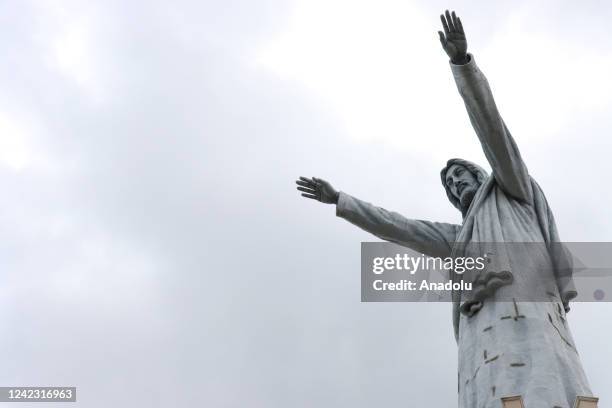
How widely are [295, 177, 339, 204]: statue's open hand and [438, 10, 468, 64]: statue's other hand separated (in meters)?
2.89

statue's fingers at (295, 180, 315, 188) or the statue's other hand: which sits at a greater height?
the statue's other hand

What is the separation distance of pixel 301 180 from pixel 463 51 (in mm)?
3342

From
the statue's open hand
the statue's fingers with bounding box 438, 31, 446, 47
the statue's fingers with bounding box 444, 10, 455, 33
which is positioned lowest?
the statue's open hand

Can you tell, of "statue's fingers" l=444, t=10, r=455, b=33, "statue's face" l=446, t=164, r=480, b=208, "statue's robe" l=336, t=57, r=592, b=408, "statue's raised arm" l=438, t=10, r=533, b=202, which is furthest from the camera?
"statue's face" l=446, t=164, r=480, b=208

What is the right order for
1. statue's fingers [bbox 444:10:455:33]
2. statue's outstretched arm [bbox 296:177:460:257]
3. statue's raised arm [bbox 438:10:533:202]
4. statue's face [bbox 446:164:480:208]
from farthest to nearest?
statue's face [bbox 446:164:480:208], statue's outstretched arm [bbox 296:177:460:257], statue's raised arm [bbox 438:10:533:202], statue's fingers [bbox 444:10:455:33]

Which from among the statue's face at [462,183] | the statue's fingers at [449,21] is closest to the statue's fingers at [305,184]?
the statue's face at [462,183]

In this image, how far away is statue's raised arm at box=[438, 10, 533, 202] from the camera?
12945mm

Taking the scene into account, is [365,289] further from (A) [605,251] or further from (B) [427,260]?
(A) [605,251]

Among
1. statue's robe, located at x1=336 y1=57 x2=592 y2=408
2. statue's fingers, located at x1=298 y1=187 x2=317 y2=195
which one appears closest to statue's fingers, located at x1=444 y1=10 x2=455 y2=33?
statue's robe, located at x1=336 y1=57 x2=592 y2=408

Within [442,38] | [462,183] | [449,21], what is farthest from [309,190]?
[449,21]

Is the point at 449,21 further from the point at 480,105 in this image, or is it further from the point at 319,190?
the point at 319,190

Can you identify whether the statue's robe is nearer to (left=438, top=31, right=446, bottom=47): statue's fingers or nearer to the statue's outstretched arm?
the statue's outstretched arm

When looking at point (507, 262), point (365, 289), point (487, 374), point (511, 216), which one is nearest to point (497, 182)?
point (511, 216)

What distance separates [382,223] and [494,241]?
7.47 ft
